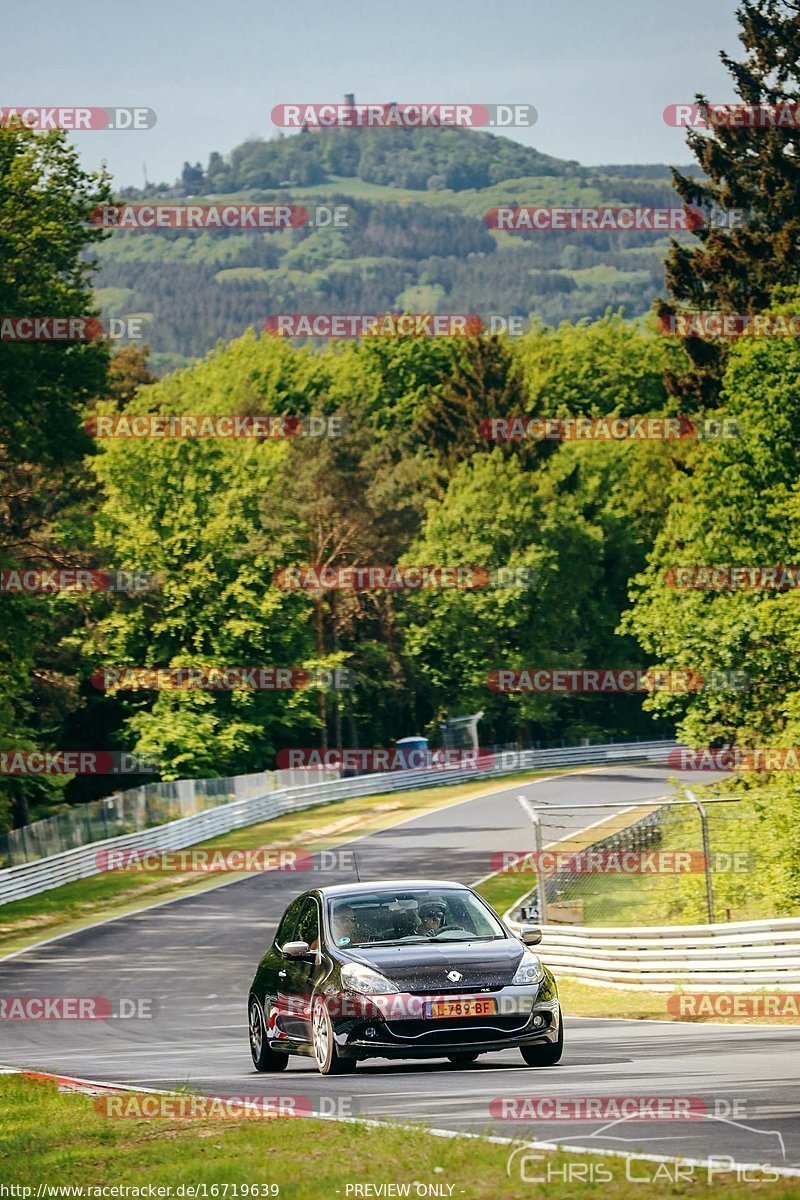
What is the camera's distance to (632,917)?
35469 mm

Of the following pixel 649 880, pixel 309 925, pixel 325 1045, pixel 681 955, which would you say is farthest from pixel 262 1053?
pixel 649 880

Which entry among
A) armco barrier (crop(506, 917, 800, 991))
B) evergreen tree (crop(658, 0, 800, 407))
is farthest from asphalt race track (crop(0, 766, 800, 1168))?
evergreen tree (crop(658, 0, 800, 407))

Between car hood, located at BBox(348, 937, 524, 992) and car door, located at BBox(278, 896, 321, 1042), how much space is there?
572mm

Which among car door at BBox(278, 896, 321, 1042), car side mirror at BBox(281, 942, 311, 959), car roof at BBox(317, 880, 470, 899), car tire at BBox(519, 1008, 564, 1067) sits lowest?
car tire at BBox(519, 1008, 564, 1067)

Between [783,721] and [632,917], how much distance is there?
14630mm

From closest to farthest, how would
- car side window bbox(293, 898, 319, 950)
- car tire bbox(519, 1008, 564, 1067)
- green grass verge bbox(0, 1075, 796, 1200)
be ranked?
green grass verge bbox(0, 1075, 796, 1200), car tire bbox(519, 1008, 564, 1067), car side window bbox(293, 898, 319, 950)

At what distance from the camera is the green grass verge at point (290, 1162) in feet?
26.2

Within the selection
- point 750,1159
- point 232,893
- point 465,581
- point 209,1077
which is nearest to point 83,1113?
point 209,1077

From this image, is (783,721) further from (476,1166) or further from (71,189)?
(476,1166)

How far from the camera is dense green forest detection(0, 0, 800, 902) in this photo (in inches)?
1812

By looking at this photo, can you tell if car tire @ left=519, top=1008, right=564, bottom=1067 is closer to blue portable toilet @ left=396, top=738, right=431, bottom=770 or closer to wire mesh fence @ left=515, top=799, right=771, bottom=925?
wire mesh fence @ left=515, top=799, right=771, bottom=925

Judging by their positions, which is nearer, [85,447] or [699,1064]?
[699,1064]

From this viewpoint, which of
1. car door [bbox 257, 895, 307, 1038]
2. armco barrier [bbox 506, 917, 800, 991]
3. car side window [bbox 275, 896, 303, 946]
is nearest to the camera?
car door [bbox 257, 895, 307, 1038]

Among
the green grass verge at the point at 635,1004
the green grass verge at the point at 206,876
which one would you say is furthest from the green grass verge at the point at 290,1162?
the green grass verge at the point at 206,876
